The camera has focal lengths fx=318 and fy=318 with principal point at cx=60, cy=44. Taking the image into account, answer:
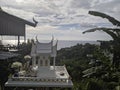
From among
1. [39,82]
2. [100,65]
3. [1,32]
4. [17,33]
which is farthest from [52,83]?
[17,33]

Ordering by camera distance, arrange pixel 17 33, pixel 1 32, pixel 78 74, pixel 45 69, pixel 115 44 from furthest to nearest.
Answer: pixel 17 33, pixel 1 32, pixel 78 74, pixel 45 69, pixel 115 44

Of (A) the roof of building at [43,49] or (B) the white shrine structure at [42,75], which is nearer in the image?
(B) the white shrine structure at [42,75]

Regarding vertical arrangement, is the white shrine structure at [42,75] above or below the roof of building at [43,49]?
below

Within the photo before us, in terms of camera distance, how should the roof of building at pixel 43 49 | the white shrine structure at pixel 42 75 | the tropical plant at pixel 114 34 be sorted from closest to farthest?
the tropical plant at pixel 114 34 → the white shrine structure at pixel 42 75 → the roof of building at pixel 43 49

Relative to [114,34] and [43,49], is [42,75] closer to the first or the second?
[43,49]

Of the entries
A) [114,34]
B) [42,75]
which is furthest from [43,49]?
[114,34]

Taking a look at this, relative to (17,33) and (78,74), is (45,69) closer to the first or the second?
(78,74)

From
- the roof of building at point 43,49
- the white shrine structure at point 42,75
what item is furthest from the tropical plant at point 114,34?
the roof of building at point 43,49

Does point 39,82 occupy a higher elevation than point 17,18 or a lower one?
lower

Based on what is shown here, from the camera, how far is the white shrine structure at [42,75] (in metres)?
21.3

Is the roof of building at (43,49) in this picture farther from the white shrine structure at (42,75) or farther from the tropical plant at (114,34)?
the tropical plant at (114,34)

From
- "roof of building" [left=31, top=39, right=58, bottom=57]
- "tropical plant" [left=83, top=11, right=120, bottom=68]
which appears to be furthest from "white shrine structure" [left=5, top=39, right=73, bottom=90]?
"tropical plant" [left=83, top=11, right=120, bottom=68]

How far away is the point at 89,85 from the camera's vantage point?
68.2 feet

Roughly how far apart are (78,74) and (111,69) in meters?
10.7
